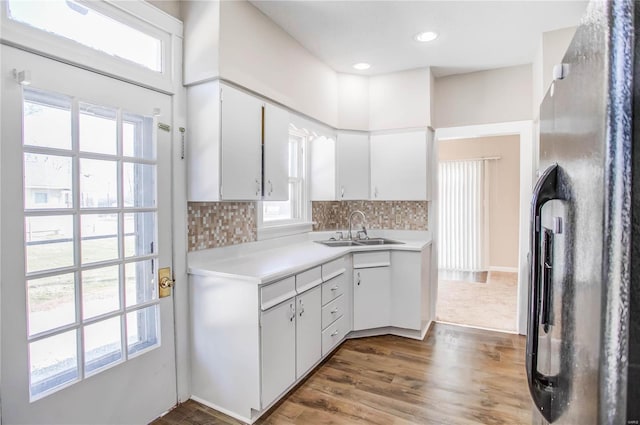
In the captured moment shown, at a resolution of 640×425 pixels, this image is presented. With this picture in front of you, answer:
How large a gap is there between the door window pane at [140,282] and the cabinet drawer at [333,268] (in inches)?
47.4

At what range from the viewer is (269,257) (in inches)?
105

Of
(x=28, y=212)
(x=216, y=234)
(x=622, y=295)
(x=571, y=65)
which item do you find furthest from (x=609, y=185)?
(x=216, y=234)

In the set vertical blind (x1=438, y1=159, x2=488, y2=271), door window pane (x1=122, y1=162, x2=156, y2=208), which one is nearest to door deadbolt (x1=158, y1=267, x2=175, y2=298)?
door window pane (x1=122, y1=162, x2=156, y2=208)

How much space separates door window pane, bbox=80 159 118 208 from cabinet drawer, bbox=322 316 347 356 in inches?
69.2

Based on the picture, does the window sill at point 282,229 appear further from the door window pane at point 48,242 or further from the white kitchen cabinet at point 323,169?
the door window pane at point 48,242

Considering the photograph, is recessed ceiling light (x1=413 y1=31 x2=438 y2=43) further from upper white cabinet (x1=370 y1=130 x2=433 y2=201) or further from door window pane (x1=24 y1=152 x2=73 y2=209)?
door window pane (x1=24 y1=152 x2=73 y2=209)

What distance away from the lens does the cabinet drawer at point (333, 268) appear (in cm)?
270

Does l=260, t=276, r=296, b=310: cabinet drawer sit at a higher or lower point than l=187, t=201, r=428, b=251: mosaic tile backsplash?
lower

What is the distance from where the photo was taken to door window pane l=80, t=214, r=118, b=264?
1.69 meters

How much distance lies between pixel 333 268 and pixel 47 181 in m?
1.95

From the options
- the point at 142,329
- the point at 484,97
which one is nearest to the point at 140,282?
the point at 142,329

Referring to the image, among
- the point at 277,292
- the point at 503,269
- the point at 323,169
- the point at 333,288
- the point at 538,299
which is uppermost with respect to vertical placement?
the point at 323,169

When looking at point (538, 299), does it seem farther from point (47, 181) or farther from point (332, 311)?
point (332, 311)

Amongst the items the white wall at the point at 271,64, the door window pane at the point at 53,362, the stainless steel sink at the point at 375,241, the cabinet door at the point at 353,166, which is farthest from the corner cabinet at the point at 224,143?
the stainless steel sink at the point at 375,241
